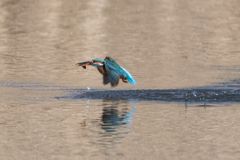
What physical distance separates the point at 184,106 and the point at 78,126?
111 inches

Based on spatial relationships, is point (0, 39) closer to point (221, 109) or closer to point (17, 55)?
point (17, 55)

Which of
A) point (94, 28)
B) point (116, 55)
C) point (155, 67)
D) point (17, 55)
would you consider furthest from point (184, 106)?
point (94, 28)

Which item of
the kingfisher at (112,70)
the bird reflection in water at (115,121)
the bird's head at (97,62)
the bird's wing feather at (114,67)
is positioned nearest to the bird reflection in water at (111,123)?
the bird reflection in water at (115,121)

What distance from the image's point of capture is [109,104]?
12.2 m

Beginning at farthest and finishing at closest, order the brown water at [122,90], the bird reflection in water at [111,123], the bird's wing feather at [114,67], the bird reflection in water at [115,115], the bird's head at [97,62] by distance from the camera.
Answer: the bird's wing feather at [114,67] < the bird's head at [97,62] < the bird reflection in water at [115,115] < the bird reflection in water at [111,123] < the brown water at [122,90]

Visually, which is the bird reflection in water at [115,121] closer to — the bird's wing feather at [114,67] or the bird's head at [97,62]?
the bird's wing feather at [114,67]

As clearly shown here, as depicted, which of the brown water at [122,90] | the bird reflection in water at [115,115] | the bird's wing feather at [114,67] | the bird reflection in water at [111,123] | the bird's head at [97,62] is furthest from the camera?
the bird's wing feather at [114,67]

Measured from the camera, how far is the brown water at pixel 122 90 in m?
8.59

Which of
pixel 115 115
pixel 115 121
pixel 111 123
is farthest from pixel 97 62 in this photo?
pixel 111 123

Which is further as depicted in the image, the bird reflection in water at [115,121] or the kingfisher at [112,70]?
the kingfisher at [112,70]

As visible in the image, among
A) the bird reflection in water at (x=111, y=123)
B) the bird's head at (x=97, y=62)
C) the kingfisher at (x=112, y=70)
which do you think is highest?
the bird's head at (x=97, y=62)

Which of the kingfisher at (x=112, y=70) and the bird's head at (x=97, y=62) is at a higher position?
the bird's head at (x=97, y=62)

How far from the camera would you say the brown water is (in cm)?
859

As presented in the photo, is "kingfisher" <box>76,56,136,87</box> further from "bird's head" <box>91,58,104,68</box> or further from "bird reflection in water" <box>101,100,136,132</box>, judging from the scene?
"bird reflection in water" <box>101,100,136,132</box>
